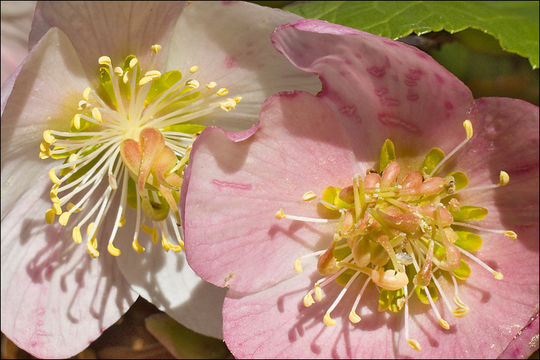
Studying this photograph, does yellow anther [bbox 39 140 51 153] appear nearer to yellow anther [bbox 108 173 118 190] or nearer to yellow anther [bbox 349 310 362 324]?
yellow anther [bbox 108 173 118 190]

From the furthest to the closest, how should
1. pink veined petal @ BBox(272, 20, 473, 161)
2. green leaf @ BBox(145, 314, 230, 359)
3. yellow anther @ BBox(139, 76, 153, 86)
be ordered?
green leaf @ BBox(145, 314, 230, 359), yellow anther @ BBox(139, 76, 153, 86), pink veined petal @ BBox(272, 20, 473, 161)

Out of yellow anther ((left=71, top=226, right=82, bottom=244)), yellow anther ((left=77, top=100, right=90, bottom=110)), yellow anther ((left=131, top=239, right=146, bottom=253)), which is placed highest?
yellow anther ((left=77, top=100, right=90, bottom=110))

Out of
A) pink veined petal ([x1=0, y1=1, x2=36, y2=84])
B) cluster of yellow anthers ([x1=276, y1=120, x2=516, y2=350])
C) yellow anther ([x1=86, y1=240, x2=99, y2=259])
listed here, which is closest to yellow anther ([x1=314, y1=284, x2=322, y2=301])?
cluster of yellow anthers ([x1=276, y1=120, x2=516, y2=350])

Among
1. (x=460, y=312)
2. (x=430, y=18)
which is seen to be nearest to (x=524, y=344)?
(x=460, y=312)

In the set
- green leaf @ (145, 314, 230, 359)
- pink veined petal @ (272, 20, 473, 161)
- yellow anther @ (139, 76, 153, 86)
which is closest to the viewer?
pink veined petal @ (272, 20, 473, 161)

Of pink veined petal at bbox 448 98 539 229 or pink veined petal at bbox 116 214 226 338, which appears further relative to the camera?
pink veined petal at bbox 116 214 226 338

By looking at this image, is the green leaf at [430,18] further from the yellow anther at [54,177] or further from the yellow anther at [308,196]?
the yellow anther at [54,177]
